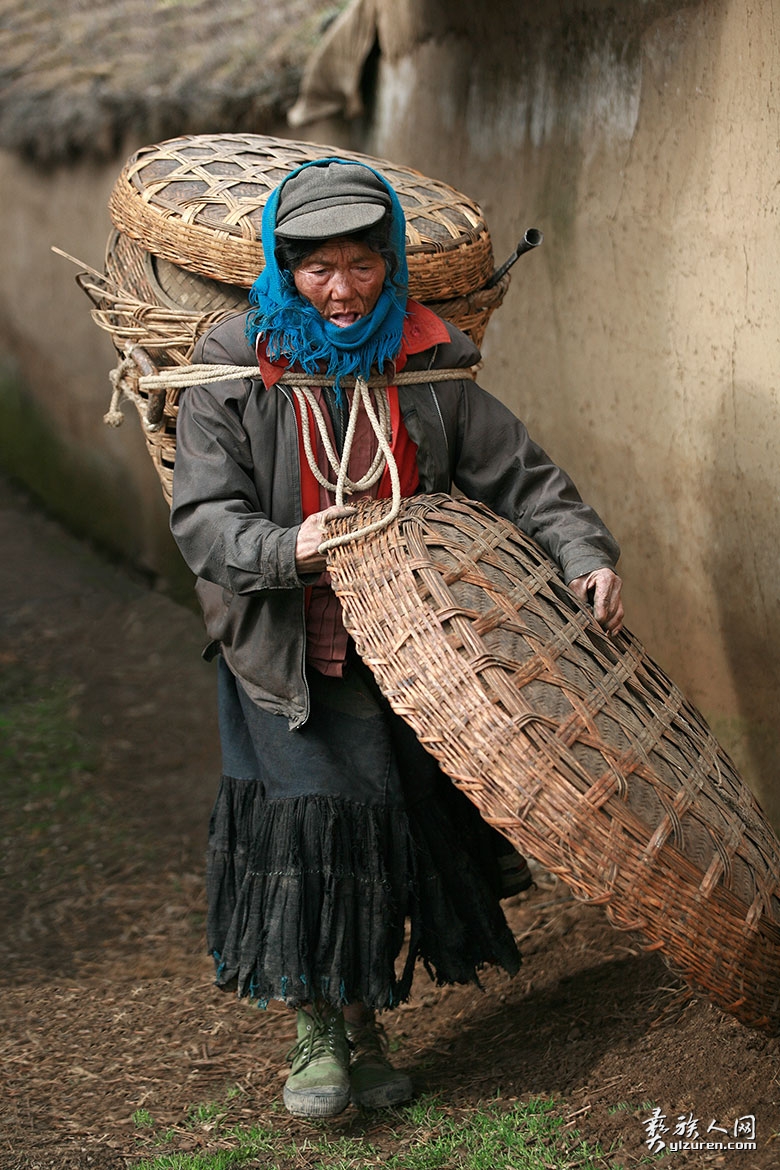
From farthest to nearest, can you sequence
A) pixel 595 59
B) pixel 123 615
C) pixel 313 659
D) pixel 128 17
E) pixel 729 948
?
1. pixel 128 17
2. pixel 123 615
3. pixel 595 59
4. pixel 313 659
5. pixel 729 948

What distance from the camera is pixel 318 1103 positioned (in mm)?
2820

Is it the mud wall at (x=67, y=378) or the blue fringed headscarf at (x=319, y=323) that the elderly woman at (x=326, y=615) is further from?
the mud wall at (x=67, y=378)

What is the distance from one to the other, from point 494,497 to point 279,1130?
4.69ft

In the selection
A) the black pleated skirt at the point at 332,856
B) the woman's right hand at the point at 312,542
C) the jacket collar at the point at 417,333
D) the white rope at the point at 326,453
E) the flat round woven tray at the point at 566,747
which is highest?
the jacket collar at the point at 417,333

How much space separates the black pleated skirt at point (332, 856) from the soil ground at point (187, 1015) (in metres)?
0.35

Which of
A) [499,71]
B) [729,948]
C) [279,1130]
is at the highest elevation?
[499,71]

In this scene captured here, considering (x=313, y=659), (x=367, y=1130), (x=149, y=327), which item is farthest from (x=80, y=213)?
(x=367, y=1130)

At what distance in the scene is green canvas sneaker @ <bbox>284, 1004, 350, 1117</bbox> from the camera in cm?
282

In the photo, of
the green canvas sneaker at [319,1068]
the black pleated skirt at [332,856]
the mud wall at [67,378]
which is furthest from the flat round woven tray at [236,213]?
the mud wall at [67,378]

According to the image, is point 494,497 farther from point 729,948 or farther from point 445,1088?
point 445,1088

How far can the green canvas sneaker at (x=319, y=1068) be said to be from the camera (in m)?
2.82

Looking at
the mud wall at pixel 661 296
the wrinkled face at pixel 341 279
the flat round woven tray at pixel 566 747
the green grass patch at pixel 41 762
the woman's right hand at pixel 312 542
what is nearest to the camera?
the flat round woven tray at pixel 566 747

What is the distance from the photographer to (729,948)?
87.7 inches

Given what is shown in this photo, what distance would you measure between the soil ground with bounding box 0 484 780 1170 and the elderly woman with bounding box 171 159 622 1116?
0.30 m
